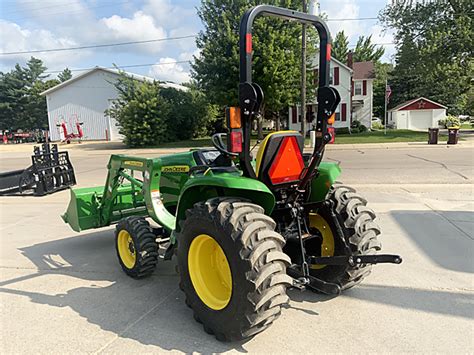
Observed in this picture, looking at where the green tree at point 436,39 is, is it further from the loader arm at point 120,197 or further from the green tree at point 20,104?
the green tree at point 20,104

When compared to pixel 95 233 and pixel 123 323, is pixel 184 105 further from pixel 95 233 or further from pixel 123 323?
pixel 123 323

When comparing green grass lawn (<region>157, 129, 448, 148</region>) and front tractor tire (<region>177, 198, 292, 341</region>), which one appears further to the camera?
green grass lawn (<region>157, 129, 448, 148</region>)

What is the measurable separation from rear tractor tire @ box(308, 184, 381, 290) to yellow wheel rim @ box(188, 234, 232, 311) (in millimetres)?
1032

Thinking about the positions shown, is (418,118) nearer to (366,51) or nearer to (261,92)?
(366,51)

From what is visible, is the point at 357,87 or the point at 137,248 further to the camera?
the point at 357,87

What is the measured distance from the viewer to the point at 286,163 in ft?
9.99

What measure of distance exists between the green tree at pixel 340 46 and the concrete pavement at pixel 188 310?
52.5 metres

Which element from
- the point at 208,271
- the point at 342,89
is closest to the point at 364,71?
the point at 342,89

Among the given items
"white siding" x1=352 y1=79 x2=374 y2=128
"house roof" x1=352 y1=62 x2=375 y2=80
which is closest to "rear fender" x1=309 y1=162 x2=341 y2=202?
"white siding" x1=352 y1=79 x2=374 y2=128

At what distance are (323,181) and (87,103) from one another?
1470 inches

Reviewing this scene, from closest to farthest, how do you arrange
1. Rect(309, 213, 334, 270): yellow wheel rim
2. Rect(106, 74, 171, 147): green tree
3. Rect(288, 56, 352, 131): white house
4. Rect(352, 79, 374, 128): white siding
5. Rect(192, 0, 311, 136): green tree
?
1. Rect(309, 213, 334, 270): yellow wheel rim
2. Rect(192, 0, 311, 136): green tree
3. Rect(106, 74, 171, 147): green tree
4. Rect(288, 56, 352, 131): white house
5. Rect(352, 79, 374, 128): white siding

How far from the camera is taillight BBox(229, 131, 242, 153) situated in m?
2.66

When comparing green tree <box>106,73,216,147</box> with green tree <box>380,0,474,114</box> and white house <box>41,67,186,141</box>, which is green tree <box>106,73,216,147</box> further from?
green tree <box>380,0,474,114</box>

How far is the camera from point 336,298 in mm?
3520
